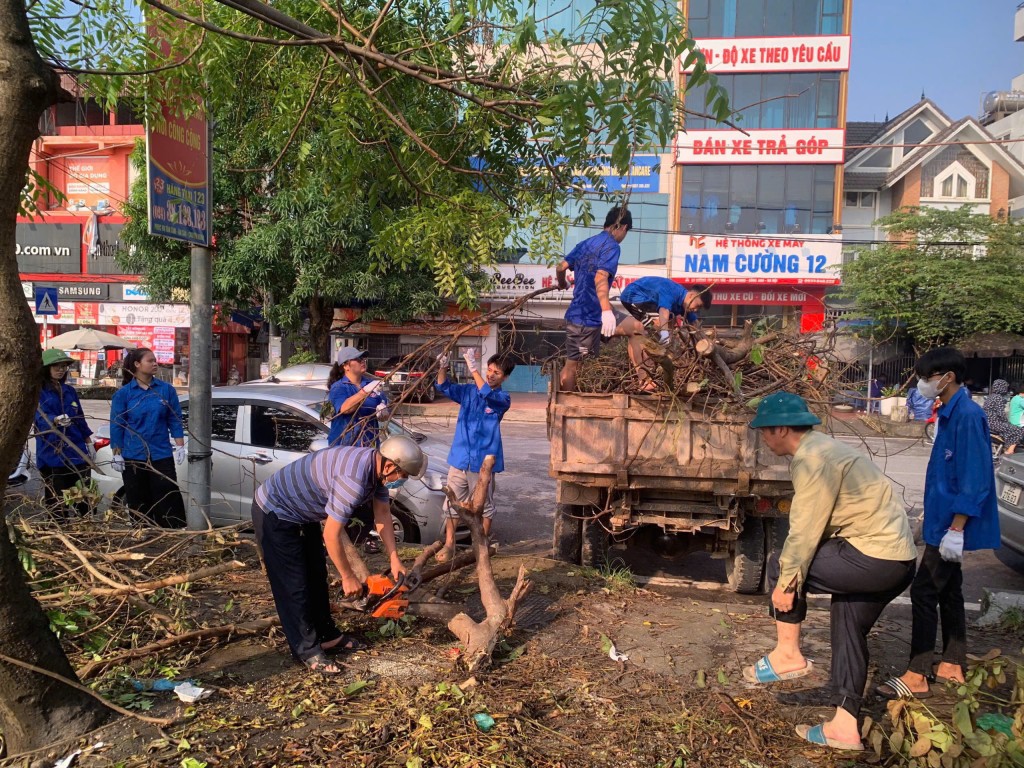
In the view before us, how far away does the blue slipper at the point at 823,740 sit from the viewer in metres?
3.07

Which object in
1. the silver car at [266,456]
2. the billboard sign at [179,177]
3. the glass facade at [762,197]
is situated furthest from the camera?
the glass facade at [762,197]

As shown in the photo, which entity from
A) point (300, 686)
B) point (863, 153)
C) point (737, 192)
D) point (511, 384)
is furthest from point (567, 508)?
point (863, 153)

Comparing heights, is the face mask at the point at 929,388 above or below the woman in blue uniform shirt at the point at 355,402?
above

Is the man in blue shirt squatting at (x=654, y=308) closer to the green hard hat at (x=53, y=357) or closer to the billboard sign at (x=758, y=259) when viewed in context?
the green hard hat at (x=53, y=357)

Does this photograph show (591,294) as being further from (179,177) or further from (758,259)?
(758,259)

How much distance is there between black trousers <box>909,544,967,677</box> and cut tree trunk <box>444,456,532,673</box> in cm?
217

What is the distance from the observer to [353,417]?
17.9ft

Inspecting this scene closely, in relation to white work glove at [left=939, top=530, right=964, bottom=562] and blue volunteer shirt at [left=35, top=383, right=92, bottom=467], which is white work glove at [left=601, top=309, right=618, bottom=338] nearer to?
white work glove at [left=939, top=530, right=964, bottom=562]

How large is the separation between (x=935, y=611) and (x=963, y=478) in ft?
2.47

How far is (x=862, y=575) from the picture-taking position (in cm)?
308

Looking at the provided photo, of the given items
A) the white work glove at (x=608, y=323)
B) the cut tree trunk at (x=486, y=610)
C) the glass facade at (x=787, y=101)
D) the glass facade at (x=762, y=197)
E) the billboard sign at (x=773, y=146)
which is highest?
the glass facade at (x=787, y=101)

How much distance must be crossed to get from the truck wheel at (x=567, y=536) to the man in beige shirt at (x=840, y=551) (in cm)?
259

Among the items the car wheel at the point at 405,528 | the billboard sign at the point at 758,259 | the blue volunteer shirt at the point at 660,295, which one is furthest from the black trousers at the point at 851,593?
the billboard sign at the point at 758,259

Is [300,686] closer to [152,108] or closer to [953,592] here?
[953,592]
